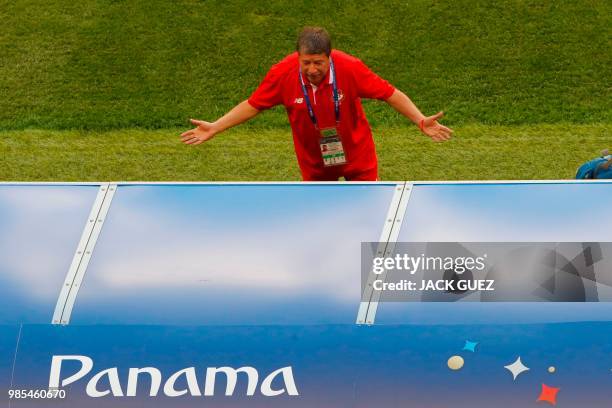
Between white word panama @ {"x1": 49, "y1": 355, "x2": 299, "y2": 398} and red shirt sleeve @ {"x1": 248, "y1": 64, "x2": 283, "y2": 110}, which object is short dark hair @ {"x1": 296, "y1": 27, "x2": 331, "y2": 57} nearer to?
red shirt sleeve @ {"x1": 248, "y1": 64, "x2": 283, "y2": 110}

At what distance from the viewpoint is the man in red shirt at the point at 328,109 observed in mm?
5234

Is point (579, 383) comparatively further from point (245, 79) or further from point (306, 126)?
point (245, 79)

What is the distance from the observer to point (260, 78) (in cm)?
1092

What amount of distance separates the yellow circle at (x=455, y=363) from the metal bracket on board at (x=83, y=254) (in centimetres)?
150

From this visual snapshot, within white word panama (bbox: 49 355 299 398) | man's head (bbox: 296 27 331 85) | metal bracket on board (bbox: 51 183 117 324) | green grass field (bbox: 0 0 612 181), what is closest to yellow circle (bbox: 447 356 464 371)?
white word panama (bbox: 49 355 299 398)

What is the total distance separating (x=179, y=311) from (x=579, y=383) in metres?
1.55

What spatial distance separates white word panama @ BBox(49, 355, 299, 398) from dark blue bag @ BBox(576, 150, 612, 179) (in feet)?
7.51

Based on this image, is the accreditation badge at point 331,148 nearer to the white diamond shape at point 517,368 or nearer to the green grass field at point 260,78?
the white diamond shape at point 517,368

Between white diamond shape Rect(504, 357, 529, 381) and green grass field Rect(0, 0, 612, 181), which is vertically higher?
green grass field Rect(0, 0, 612, 181)

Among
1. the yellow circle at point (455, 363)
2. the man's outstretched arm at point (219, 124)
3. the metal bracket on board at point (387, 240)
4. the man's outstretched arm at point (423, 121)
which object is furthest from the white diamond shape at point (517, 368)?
the man's outstretched arm at point (219, 124)

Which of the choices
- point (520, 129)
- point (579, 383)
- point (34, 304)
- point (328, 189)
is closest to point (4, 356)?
point (34, 304)

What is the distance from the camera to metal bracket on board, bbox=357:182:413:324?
13.1 feet

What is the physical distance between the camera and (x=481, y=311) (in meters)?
3.96

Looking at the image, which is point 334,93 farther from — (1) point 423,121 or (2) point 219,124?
(2) point 219,124
